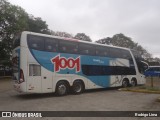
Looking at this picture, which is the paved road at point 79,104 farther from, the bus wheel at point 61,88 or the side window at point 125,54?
the side window at point 125,54

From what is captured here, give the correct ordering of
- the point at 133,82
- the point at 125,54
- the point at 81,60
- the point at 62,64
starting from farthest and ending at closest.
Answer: the point at 133,82 < the point at 125,54 < the point at 81,60 < the point at 62,64

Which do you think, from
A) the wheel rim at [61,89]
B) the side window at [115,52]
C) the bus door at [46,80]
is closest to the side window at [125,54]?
Result: the side window at [115,52]

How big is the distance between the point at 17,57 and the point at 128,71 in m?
10.7

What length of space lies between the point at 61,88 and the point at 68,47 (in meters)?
2.72

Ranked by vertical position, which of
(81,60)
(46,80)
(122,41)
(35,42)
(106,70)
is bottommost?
(46,80)

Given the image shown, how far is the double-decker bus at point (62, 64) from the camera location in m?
12.9

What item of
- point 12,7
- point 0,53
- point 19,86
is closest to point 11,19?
point 12,7

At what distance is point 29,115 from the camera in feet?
27.6

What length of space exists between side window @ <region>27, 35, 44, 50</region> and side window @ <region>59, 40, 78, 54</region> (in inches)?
57.8

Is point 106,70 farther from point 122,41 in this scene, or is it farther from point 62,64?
point 122,41

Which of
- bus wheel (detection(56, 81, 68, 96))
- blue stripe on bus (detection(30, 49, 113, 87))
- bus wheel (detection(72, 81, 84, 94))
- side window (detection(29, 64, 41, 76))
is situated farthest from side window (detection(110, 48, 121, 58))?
side window (detection(29, 64, 41, 76))

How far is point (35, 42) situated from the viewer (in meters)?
13.2

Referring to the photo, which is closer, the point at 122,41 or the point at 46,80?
the point at 46,80

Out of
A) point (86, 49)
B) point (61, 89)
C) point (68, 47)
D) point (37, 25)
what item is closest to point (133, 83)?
point (86, 49)
